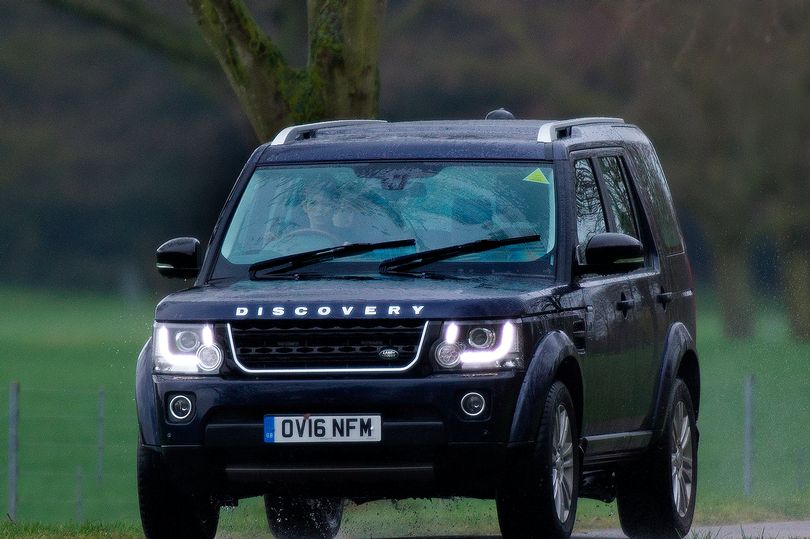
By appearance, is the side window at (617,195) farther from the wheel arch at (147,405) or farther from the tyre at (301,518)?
the wheel arch at (147,405)

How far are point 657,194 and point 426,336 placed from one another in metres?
3.31

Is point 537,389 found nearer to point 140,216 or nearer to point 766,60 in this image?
point 766,60

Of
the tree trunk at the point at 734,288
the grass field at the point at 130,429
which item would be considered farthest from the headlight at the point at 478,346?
the tree trunk at the point at 734,288

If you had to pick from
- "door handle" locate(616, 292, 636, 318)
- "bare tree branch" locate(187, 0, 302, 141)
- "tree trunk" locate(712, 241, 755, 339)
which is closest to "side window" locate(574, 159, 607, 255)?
"door handle" locate(616, 292, 636, 318)

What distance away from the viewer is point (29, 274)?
50.8m

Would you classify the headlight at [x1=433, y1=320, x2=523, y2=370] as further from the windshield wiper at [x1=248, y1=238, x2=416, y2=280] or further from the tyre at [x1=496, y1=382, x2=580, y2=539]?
the windshield wiper at [x1=248, y1=238, x2=416, y2=280]

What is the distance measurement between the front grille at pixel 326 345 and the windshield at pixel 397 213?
0.78 m

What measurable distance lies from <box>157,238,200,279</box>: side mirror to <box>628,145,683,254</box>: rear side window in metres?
2.49

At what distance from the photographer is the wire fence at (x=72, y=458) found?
124 feet

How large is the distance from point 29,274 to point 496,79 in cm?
1821

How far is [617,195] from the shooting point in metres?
10.7

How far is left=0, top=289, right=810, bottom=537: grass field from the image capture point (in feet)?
48.3

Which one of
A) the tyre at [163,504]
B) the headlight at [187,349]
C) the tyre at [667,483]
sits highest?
the headlight at [187,349]

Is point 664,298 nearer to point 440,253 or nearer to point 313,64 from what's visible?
point 440,253
